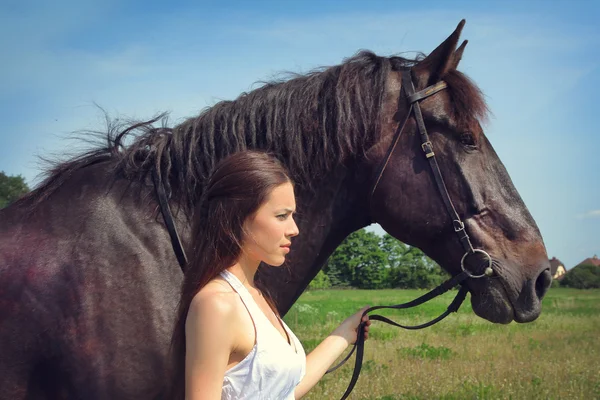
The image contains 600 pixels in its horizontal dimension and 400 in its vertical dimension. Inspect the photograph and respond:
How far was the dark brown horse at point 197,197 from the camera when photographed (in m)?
2.61

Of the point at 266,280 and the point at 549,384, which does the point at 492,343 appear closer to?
the point at 549,384

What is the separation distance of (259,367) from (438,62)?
2170mm

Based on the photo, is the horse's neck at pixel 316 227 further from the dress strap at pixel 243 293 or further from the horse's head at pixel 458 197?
the dress strap at pixel 243 293

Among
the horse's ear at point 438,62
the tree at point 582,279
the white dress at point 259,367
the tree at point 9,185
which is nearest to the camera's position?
the white dress at point 259,367

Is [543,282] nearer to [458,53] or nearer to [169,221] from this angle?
[458,53]

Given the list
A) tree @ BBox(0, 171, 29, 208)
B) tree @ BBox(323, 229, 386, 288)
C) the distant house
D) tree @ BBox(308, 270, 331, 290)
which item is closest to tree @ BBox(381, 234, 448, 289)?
tree @ BBox(323, 229, 386, 288)

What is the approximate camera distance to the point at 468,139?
3.18 meters

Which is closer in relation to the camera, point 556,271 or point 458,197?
point 458,197

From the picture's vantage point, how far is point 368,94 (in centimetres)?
330

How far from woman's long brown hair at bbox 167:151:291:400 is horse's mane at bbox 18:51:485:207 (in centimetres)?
101

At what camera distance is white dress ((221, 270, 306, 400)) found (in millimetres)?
1863

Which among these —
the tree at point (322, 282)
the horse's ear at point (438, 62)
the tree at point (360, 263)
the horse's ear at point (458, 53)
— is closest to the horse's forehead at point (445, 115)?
the horse's ear at point (438, 62)

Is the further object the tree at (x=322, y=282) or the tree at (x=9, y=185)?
the tree at (x=322, y=282)

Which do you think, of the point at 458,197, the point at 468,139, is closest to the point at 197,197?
the point at 458,197
